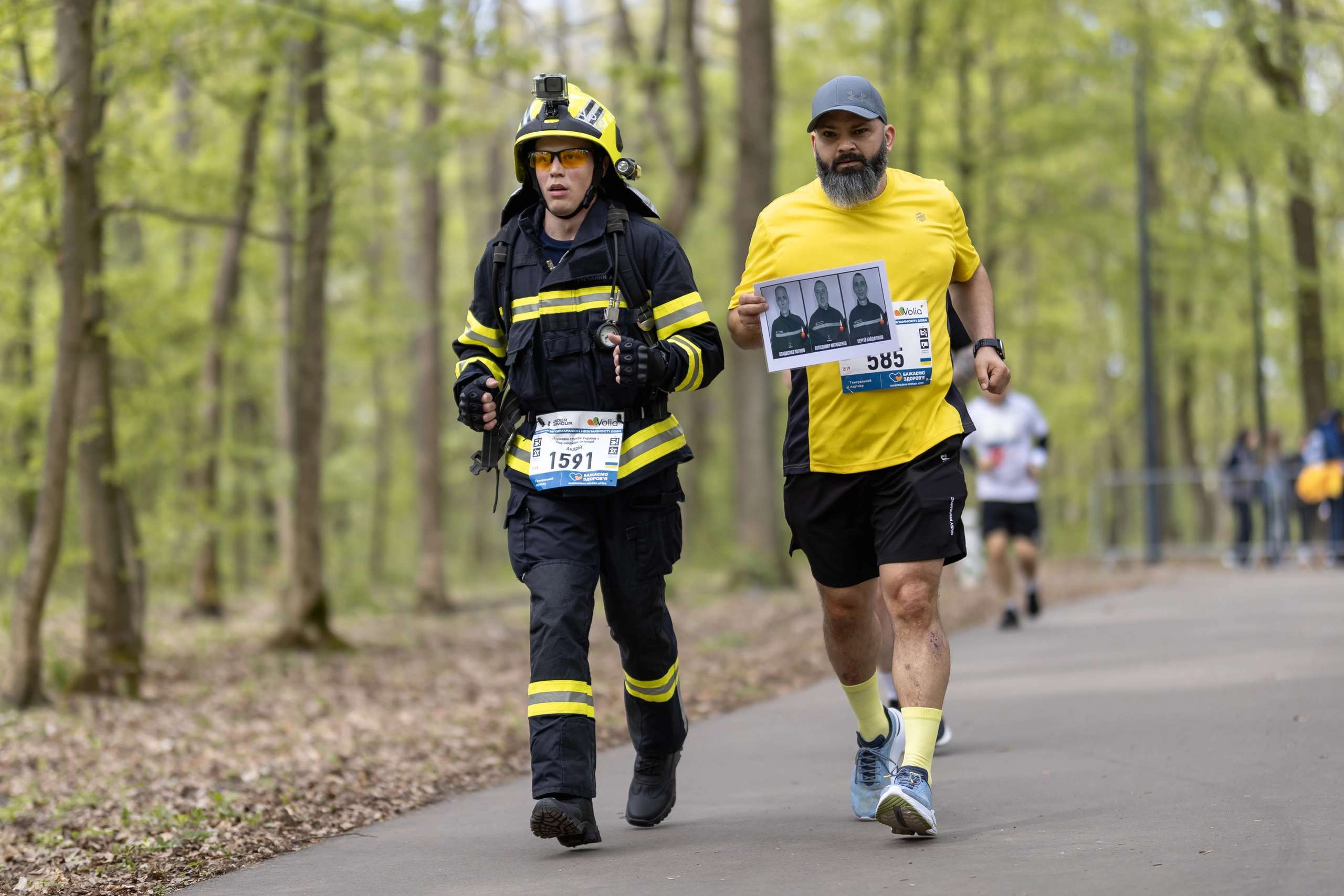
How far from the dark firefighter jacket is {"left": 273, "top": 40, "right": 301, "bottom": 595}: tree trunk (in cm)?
1076

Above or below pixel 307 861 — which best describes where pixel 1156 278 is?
above

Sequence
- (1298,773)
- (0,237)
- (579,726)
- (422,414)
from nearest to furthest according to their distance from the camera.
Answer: (579,726), (1298,773), (0,237), (422,414)

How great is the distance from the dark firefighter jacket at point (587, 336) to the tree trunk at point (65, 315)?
19.5 ft

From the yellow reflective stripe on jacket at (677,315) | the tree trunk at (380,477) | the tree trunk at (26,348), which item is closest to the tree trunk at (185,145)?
the tree trunk at (26,348)

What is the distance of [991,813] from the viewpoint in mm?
5172

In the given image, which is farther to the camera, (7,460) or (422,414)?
(422,414)

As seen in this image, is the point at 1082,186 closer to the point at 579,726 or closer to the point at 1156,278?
the point at 1156,278

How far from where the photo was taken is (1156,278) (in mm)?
26812

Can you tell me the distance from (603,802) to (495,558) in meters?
40.6

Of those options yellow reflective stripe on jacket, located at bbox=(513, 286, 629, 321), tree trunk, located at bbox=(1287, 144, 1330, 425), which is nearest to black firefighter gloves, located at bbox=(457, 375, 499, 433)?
yellow reflective stripe on jacket, located at bbox=(513, 286, 629, 321)

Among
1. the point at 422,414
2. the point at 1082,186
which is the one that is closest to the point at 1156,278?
the point at 1082,186

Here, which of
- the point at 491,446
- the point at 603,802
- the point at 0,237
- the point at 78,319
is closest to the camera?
the point at 491,446

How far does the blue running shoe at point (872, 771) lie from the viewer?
5.21 meters

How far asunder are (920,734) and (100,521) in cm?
878
